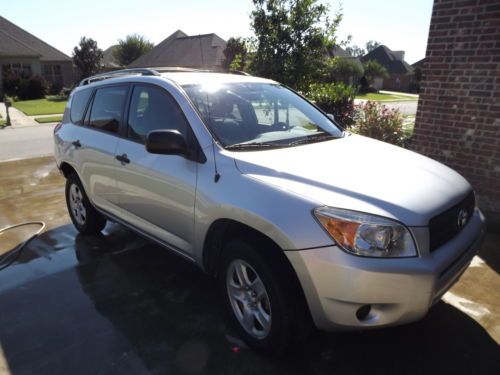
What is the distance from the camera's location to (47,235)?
4910 millimetres

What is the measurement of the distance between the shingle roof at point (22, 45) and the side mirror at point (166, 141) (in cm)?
3663

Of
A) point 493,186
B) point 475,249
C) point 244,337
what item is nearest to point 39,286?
point 244,337

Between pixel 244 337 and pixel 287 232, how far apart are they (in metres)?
0.98

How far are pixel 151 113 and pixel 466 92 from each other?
12.7 feet

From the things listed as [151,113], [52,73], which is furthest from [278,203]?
[52,73]

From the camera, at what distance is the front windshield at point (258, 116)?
10.1 ft

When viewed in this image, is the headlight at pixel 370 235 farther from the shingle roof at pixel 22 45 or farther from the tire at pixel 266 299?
the shingle roof at pixel 22 45

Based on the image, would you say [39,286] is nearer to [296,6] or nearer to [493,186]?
[493,186]

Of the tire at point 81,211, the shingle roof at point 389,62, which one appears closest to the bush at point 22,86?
the tire at point 81,211

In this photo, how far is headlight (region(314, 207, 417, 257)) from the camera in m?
2.19

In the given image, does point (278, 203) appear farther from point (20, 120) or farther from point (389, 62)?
point (389, 62)

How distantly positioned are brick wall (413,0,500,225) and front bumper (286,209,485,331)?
3132mm

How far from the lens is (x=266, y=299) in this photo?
8.57 ft

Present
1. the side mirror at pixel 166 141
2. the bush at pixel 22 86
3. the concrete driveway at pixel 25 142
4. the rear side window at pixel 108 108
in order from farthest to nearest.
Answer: the bush at pixel 22 86 → the concrete driveway at pixel 25 142 → the rear side window at pixel 108 108 → the side mirror at pixel 166 141
